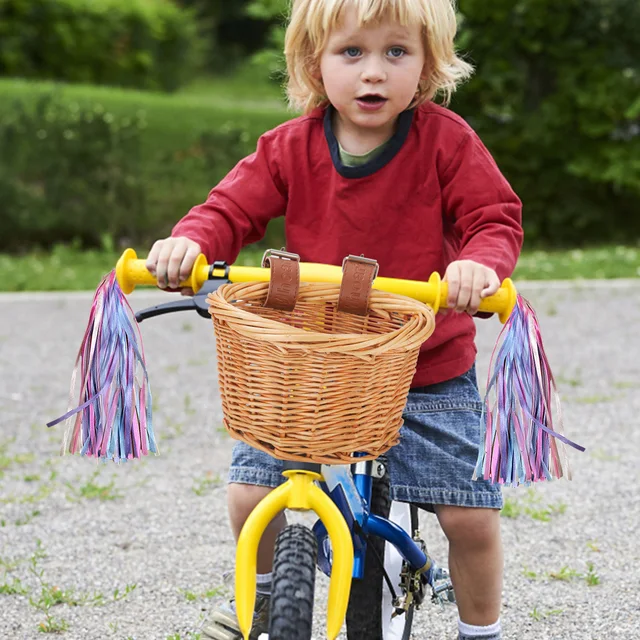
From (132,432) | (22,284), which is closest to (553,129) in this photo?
(22,284)

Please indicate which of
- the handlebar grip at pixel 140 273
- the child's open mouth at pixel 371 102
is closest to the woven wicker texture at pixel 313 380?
the handlebar grip at pixel 140 273

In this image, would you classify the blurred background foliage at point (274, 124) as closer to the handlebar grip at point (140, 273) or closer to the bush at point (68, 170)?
the bush at point (68, 170)

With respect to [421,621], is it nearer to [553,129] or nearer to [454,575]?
[454,575]

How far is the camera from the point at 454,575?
250cm

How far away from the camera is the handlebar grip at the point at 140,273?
2.08 metres

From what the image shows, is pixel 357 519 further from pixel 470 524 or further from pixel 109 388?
pixel 109 388

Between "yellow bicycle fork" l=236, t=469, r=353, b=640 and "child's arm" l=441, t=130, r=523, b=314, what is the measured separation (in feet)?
1.77

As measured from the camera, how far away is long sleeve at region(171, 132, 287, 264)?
2.39m

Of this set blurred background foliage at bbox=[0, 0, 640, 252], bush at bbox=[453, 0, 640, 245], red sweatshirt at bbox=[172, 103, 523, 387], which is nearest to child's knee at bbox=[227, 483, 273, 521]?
red sweatshirt at bbox=[172, 103, 523, 387]

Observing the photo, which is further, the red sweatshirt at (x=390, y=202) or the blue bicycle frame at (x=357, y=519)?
the red sweatshirt at (x=390, y=202)

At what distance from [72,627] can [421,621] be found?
3.25ft

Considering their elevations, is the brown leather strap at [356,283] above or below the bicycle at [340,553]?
above

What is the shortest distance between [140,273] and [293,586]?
0.67 meters

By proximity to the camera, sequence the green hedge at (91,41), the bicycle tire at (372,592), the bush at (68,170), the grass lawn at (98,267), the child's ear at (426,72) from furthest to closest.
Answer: the green hedge at (91,41) → the bush at (68,170) → the grass lawn at (98,267) → the child's ear at (426,72) → the bicycle tire at (372,592)
